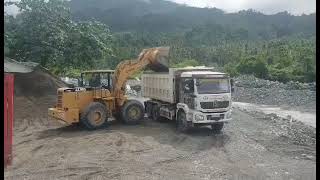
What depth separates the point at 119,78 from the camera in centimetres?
1670

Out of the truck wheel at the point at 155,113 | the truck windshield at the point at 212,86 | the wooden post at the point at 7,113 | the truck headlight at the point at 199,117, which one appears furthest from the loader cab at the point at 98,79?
the wooden post at the point at 7,113

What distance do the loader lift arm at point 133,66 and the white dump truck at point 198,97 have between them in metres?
1.08

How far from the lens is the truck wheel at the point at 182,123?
14970 mm

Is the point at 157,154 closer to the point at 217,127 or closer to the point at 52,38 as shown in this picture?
the point at 217,127

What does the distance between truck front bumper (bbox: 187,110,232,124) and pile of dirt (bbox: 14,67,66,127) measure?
677 centimetres

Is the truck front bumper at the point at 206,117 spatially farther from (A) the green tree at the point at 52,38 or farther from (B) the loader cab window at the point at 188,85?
(A) the green tree at the point at 52,38

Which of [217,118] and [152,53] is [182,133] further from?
[152,53]

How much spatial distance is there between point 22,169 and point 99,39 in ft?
44.6

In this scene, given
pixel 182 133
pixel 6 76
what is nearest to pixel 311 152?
pixel 182 133

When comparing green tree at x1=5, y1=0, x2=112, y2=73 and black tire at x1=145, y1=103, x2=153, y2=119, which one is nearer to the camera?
black tire at x1=145, y1=103, x2=153, y2=119

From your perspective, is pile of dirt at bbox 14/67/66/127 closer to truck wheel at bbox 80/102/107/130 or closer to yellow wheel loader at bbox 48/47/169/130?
yellow wheel loader at bbox 48/47/169/130

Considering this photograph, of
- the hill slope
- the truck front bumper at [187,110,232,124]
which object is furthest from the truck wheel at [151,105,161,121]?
the hill slope

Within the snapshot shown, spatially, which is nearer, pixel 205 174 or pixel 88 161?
pixel 205 174

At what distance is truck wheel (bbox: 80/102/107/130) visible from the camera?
51.6ft
